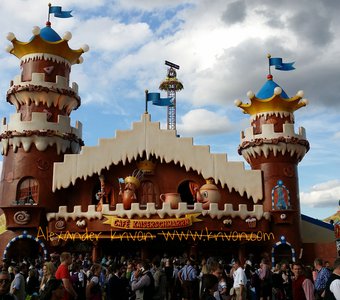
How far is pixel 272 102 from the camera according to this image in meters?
29.8

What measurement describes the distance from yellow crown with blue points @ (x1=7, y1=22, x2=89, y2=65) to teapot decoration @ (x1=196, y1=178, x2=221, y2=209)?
43.0 ft

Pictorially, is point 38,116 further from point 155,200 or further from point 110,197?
point 155,200

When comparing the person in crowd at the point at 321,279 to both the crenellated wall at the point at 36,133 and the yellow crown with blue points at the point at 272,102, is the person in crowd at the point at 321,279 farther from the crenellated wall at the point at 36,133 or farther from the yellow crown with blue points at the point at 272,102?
the crenellated wall at the point at 36,133

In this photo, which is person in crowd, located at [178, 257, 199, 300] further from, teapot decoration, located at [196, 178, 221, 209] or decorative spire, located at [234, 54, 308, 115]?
decorative spire, located at [234, 54, 308, 115]

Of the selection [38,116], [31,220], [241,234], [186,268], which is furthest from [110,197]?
[186,268]

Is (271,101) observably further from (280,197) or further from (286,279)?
(286,279)

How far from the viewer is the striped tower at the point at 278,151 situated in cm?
2773

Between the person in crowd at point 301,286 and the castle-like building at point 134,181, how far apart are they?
15.9 metres

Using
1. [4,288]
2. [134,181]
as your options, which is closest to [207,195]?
[134,181]

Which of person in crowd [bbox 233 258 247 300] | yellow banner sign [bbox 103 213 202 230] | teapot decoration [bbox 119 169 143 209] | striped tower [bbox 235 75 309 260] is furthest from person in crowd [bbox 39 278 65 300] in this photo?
striped tower [bbox 235 75 309 260]

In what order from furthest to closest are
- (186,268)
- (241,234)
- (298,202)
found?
1. (298,202)
2. (241,234)
3. (186,268)

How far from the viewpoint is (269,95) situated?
30750 mm

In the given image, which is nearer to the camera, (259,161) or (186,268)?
(186,268)

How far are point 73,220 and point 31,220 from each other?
269 cm
